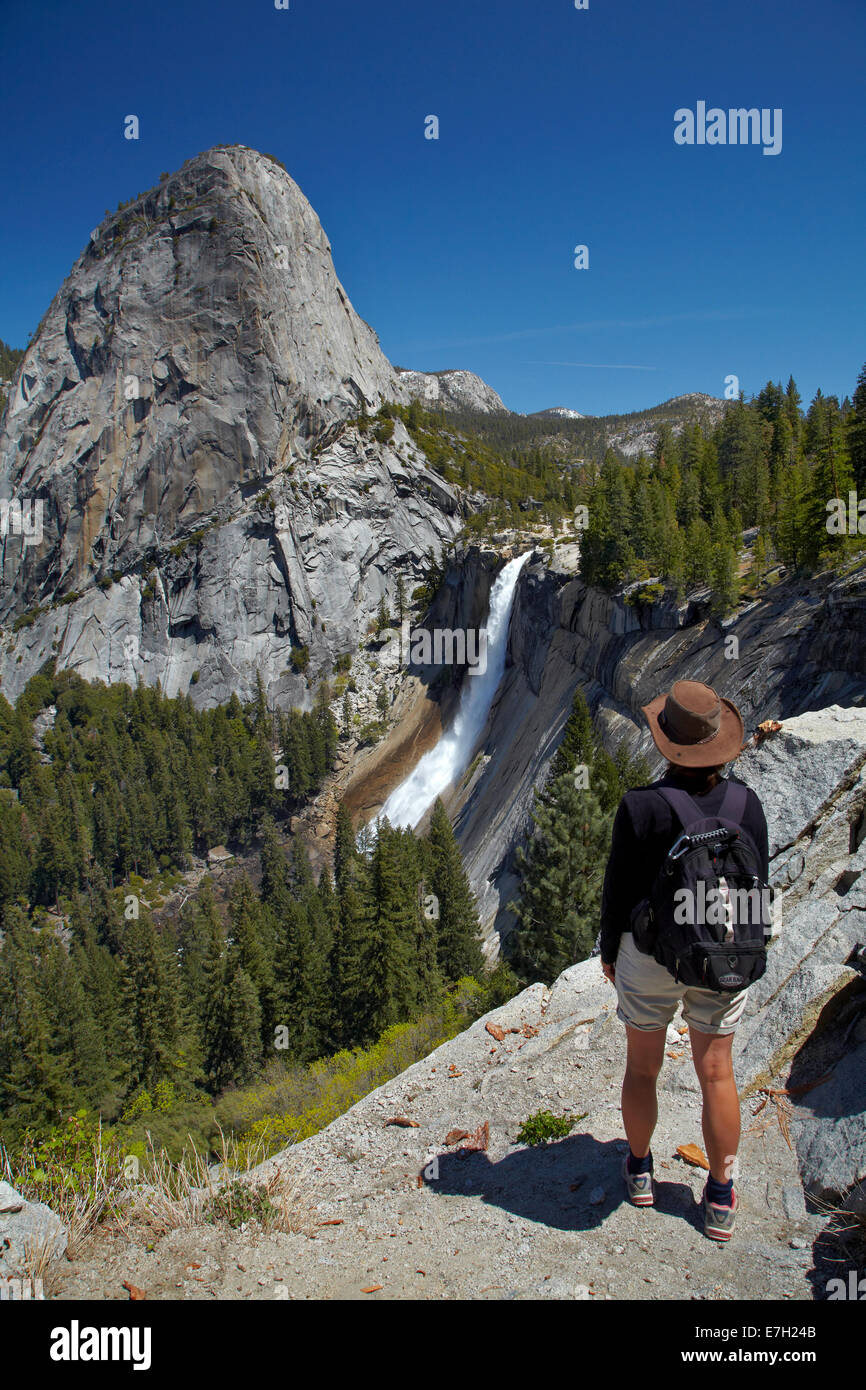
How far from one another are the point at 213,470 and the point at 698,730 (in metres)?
115

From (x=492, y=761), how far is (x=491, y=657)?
19415mm

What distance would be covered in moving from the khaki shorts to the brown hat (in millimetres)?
1387

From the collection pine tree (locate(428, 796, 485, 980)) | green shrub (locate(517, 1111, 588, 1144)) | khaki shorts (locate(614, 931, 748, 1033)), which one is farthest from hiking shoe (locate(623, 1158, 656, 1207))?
pine tree (locate(428, 796, 485, 980))

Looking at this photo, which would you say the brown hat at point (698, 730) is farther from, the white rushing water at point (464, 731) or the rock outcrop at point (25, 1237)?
the white rushing water at point (464, 731)

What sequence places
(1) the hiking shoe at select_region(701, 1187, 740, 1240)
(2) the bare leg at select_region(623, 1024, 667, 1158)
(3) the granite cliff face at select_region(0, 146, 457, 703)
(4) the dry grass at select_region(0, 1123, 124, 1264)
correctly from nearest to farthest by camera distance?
(1) the hiking shoe at select_region(701, 1187, 740, 1240), (2) the bare leg at select_region(623, 1024, 667, 1158), (4) the dry grass at select_region(0, 1123, 124, 1264), (3) the granite cliff face at select_region(0, 146, 457, 703)

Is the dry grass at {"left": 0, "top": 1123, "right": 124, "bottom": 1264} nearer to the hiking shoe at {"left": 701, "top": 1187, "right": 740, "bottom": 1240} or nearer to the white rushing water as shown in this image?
the hiking shoe at {"left": 701, "top": 1187, "right": 740, "bottom": 1240}

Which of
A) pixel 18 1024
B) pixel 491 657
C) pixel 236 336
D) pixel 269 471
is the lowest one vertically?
pixel 18 1024

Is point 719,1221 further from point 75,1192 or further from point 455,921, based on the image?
point 455,921

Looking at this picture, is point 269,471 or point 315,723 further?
point 269,471

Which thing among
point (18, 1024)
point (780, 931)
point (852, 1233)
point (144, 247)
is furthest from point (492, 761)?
point (144, 247)

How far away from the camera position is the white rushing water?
69438mm

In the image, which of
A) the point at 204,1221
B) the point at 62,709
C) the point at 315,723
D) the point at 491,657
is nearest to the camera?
the point at 204,1221

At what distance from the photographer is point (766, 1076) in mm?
6586

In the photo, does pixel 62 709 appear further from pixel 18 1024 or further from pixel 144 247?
pixel 18 1024
